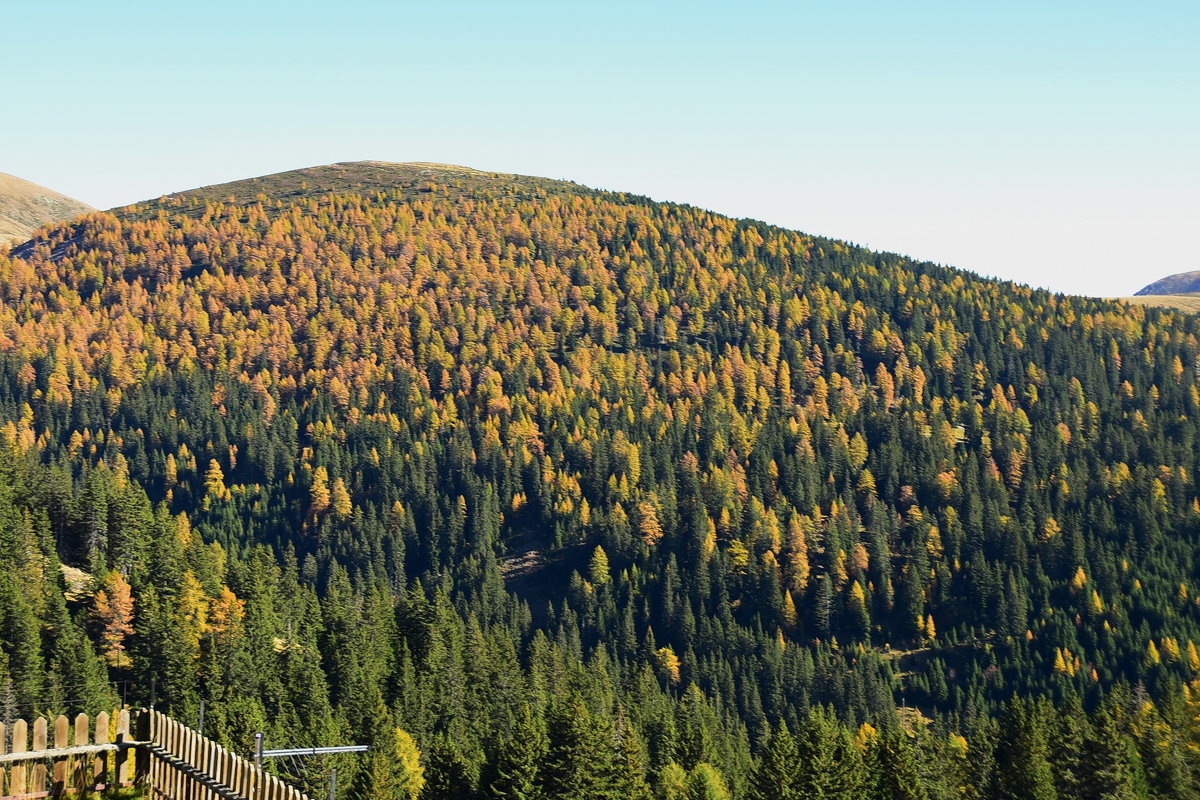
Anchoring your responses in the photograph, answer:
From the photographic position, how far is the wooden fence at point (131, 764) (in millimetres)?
17422

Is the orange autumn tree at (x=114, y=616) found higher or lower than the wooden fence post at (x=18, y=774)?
lower

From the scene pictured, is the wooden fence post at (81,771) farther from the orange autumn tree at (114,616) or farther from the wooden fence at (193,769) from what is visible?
the orange autumn tree at (114,616)

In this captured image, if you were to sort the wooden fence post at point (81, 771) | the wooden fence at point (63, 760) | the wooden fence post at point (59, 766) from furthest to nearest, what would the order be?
the wooden fence post at point (81, 771) → the wooden fence post at point (59, 766) → the wooden fence at point (63, 760)

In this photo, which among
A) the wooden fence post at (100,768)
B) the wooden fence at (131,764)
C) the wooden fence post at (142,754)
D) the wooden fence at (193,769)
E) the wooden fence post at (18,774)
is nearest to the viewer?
the wooden fence at (193,769)

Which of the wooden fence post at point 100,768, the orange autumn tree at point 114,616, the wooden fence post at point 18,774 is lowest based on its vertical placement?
the orange autumn tree at point 114,616

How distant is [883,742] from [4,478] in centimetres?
10856

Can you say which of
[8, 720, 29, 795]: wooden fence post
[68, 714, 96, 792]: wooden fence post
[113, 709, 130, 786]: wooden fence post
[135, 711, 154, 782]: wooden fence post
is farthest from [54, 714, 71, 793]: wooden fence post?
[135, 711, 154, 782]: wooden fence post

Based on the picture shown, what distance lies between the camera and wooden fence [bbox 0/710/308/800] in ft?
57.2

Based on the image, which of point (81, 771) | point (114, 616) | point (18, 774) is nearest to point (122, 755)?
point (81, 771)

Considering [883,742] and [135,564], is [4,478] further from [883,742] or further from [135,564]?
[883,742]

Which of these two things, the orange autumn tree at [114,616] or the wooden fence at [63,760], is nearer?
the wooden fence at [63,760]

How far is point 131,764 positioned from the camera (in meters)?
19.9

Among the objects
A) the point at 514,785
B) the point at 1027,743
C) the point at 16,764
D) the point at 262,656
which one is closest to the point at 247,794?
the point at 16,764

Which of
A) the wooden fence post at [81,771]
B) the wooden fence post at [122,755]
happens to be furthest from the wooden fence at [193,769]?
the wooden fence post at [81,771]
